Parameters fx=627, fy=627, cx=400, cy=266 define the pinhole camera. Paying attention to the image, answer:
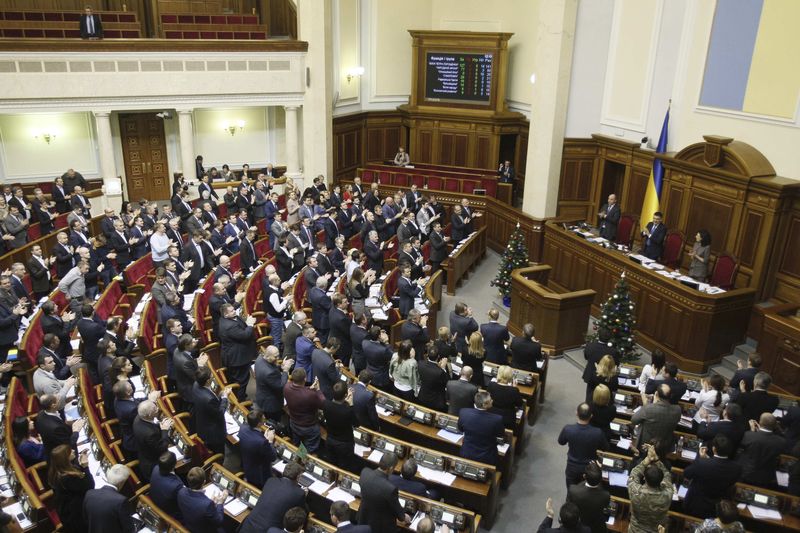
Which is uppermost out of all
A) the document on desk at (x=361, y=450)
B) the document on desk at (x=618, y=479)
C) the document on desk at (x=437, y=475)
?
the document on desk at (x=361, y=450)

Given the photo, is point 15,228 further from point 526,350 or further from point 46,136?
point 526,350

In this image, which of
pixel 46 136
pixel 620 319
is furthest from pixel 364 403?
pixel 46 136

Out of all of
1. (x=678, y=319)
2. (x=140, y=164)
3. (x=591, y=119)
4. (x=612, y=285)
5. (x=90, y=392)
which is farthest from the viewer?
(x=140, y=164)

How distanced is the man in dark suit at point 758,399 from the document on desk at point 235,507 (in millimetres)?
4989

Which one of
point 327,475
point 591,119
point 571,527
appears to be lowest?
point 327,475

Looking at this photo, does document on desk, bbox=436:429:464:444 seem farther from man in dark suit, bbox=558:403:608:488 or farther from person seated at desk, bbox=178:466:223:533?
person seated at desk, bbox=178:466:223:533

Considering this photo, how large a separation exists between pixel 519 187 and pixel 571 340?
8096 mm

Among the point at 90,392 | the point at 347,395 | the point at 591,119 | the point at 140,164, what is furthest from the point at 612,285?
the point at 140,164

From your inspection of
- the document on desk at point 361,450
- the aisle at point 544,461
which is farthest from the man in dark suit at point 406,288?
the document on desk at point 361,450

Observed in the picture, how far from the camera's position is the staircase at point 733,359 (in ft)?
30.9

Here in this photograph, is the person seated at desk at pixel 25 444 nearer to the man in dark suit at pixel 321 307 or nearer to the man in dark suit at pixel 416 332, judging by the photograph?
the man in dark suit at pixel 321 307

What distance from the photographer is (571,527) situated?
4.42 metres

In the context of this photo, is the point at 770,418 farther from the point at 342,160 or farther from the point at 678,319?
the point at 342,160

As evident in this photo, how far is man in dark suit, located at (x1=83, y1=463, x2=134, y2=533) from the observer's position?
4.47 m
